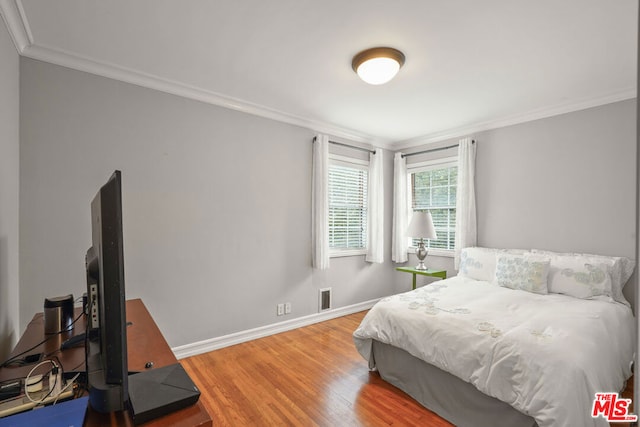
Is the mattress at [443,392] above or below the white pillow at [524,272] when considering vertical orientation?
below

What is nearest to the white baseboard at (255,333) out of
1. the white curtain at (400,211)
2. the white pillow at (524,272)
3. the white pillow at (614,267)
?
the white curtain at (400,211)

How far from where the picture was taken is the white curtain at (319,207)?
3.66 metres

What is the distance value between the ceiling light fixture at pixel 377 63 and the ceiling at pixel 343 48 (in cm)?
6

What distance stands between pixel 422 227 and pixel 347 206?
1038mm

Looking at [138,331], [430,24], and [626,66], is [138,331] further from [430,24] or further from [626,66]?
[626,66]

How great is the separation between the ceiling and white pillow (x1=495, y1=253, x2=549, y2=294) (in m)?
1.62

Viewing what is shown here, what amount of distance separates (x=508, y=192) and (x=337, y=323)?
2630 mm

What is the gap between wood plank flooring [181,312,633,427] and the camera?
6.45ft

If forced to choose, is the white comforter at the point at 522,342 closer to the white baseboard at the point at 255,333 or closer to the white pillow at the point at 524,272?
the white pillow at the point at 524,272

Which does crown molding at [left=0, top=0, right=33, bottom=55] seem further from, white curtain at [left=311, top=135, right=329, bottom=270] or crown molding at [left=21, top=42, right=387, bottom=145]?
white curtain at [left=311, top=135, right=329, bottom=270]

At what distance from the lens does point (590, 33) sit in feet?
6.43

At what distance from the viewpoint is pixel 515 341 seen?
5.62 feet

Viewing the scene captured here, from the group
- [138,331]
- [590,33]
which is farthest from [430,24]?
[138,331]

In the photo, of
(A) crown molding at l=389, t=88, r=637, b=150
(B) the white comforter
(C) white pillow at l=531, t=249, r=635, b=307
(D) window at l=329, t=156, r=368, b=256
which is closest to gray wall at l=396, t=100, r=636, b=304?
(A) crown molding at l=389, t=88, r=637, b=150
